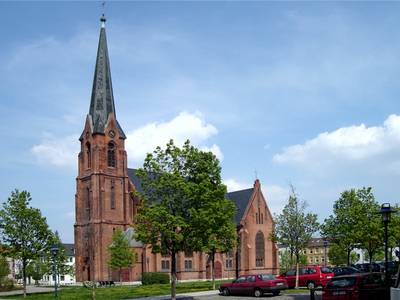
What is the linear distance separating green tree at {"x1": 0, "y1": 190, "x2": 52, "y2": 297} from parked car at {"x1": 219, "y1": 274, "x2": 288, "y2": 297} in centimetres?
1655

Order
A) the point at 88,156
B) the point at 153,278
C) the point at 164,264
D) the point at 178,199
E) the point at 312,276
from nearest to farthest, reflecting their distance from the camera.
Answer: the point at 178,199 → the point at 312,276 → the point at 153,278 → the point at 164,264 → the point at 88,156

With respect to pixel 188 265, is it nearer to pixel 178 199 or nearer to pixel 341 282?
pixel 178 199

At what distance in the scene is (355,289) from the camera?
1961 centimetres

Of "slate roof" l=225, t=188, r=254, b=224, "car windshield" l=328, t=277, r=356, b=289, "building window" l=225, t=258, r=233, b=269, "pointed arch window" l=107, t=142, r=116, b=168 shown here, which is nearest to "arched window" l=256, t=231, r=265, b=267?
"building window" l=225, t=258, r=233, b=269

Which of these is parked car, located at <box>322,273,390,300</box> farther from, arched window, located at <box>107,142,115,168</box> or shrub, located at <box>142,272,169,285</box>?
arched window, located at <box>107,142,115,168</box>

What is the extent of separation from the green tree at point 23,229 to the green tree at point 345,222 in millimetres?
23653

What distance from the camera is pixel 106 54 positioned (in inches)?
2899

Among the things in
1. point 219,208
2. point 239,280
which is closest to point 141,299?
point 239,280

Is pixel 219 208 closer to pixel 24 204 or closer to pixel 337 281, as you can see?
pixel 337 281

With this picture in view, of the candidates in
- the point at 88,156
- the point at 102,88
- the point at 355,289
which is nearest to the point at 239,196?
the point at 88,156

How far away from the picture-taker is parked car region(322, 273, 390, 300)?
64.4 feet

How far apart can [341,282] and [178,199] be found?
9042mm

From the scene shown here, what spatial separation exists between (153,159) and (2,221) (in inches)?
750

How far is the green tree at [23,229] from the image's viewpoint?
1519 inches
